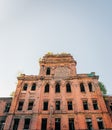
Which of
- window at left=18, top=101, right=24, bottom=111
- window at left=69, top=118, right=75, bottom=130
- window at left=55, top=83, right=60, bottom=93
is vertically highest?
window at left=55, top=83, right=60, bottom=93

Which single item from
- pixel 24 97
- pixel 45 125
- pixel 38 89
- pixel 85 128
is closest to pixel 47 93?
pixel 38 89

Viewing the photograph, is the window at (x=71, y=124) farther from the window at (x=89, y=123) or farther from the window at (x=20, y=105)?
the window at (x=20, y=105)

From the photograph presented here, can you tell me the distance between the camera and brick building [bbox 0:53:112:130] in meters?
23.4

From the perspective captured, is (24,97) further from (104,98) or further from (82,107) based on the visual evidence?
(104,98)

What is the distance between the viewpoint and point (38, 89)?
1104 inches

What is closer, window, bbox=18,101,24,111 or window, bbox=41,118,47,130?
window, bbox=41,118,47,130

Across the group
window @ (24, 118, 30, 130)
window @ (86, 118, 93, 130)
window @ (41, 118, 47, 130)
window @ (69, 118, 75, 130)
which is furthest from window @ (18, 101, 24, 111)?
window @ (86, 118, 93, 130)

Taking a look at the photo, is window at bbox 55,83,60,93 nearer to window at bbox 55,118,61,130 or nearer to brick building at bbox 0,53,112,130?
brick building at bbox 0,53,112,130

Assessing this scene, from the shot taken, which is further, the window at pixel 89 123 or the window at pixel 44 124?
the window at pixel 44 124

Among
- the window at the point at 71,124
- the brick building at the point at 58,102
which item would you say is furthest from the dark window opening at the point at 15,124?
the window at the point at 71,124

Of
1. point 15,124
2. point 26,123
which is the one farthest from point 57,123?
point 15,124

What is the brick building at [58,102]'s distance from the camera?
23375 millimetres

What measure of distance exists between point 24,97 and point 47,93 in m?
3.83

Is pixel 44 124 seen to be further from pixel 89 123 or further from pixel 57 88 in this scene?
pixel 57 88
